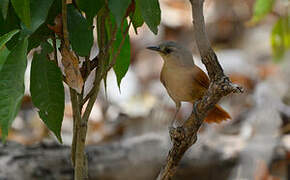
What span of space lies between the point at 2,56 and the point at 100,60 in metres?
0.31

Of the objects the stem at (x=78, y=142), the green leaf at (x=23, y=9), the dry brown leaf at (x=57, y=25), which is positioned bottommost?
the stem at (x=78, y=142)

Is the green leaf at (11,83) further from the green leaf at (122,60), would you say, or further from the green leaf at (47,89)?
the green leaf at (122,60)

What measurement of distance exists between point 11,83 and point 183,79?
87 centimetres

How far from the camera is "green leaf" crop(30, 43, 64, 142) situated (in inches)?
56.1

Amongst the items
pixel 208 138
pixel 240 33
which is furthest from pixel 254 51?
pixel 208 138

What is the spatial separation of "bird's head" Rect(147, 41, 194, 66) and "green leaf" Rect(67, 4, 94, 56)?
2.08 ft

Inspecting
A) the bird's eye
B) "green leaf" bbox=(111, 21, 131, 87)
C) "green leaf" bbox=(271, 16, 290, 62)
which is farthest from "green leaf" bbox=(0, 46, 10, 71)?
"green leaf" bbox=(271, 16, 290, 62)

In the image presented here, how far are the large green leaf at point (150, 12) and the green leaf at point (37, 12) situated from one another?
235 mm

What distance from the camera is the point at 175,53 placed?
2119 millimetres

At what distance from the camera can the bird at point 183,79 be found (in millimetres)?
1943

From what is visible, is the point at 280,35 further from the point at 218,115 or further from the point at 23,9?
the point at 23,9

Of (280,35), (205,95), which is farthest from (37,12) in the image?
(280,35)

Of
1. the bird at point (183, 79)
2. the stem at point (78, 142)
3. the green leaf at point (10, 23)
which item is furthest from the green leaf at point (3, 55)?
the bird at point (183, 79)

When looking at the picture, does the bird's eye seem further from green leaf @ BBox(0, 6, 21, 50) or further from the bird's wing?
green leaf @ BBox(0, 6, 21, 50)
